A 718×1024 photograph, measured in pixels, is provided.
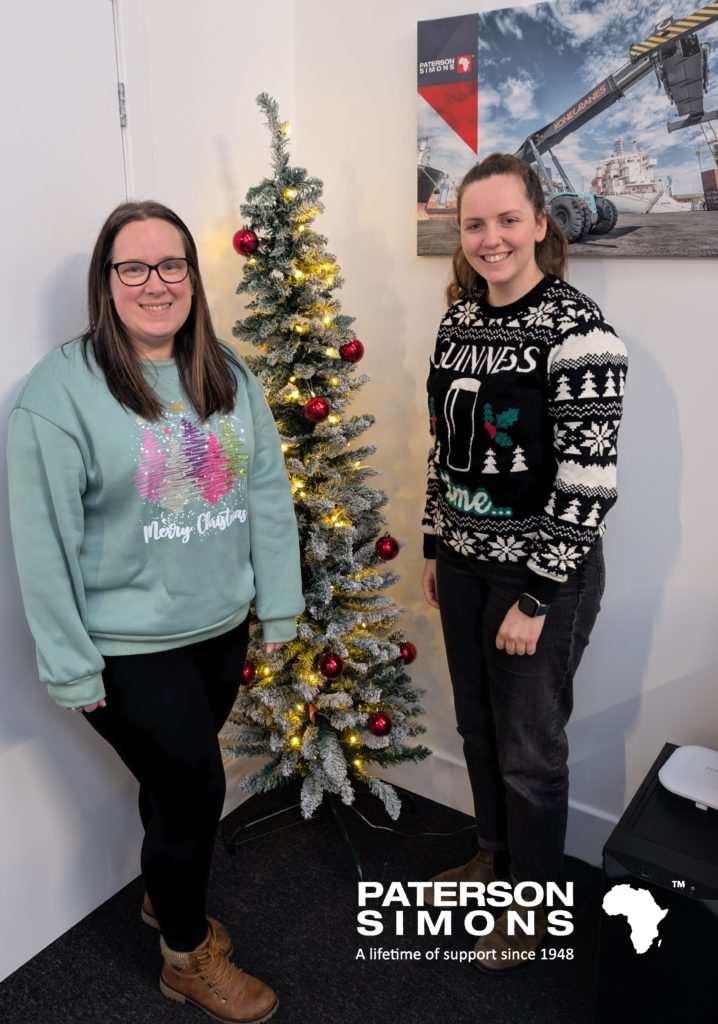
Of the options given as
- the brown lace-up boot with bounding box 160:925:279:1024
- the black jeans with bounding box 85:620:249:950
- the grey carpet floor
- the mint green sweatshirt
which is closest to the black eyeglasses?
the mint green sweatshirt

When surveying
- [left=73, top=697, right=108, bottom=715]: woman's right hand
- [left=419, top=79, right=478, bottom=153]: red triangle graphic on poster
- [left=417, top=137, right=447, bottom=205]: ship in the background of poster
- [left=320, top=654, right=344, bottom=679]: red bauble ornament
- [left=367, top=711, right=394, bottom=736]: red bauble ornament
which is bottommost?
[left=367, top=711, right=394, bottom=736]: red bauble ornament

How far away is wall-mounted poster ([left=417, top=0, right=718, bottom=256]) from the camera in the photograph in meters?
1.73

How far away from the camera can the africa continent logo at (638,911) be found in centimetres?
154

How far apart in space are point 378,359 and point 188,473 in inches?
A: 36.4

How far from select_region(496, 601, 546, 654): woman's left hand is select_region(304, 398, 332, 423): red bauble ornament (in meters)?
0.63

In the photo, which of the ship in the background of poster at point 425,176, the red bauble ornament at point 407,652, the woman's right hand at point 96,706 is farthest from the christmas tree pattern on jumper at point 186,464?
the ship in the background of poster at point 425,176

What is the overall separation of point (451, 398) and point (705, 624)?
824 mm

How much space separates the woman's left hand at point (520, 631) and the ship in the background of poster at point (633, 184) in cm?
92

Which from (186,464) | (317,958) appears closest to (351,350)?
(186,464)

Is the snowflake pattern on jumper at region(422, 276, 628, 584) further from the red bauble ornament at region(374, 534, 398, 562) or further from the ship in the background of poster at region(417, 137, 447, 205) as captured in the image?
the ship in the background of poster at region(417, 137, 447, 205)

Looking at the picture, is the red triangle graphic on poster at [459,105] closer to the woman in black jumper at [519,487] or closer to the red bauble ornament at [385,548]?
the woman in black jumper at [519,487]

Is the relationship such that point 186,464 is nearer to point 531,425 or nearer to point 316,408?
point 316,408

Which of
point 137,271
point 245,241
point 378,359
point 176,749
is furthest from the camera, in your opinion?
point 378,359

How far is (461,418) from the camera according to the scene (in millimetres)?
1736
